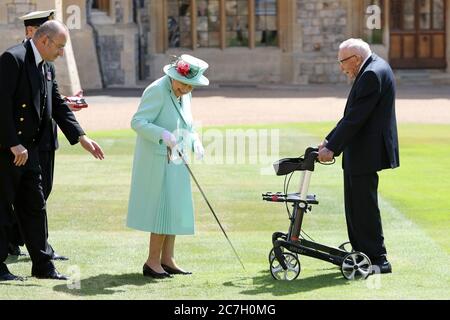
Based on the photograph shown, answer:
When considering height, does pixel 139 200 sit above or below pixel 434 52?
above

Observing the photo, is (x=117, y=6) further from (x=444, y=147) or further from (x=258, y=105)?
(x=444, y=147)

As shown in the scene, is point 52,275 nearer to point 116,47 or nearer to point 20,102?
point 20,102

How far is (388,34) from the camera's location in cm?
3272

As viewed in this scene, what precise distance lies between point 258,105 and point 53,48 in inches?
670

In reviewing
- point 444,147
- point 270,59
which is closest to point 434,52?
point 270,59

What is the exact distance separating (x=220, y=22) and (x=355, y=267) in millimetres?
24704

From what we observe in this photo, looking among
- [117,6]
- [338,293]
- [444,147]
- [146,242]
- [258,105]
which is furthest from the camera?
[117,6]

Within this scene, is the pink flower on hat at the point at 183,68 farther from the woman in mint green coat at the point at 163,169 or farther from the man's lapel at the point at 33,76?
the man's lapel at the point at 33,76

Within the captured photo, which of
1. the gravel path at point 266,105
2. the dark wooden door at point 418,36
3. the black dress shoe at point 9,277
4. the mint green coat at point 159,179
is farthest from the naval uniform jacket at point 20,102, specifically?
the dark wooden door at point 418,36

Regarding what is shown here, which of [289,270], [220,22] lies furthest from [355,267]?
[220,22]

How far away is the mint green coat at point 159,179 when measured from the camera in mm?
9055

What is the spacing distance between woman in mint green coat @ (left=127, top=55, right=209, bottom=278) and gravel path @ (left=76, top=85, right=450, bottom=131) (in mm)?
11795

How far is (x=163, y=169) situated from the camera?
9102 mm

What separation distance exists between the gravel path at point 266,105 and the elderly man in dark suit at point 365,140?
12.1m
